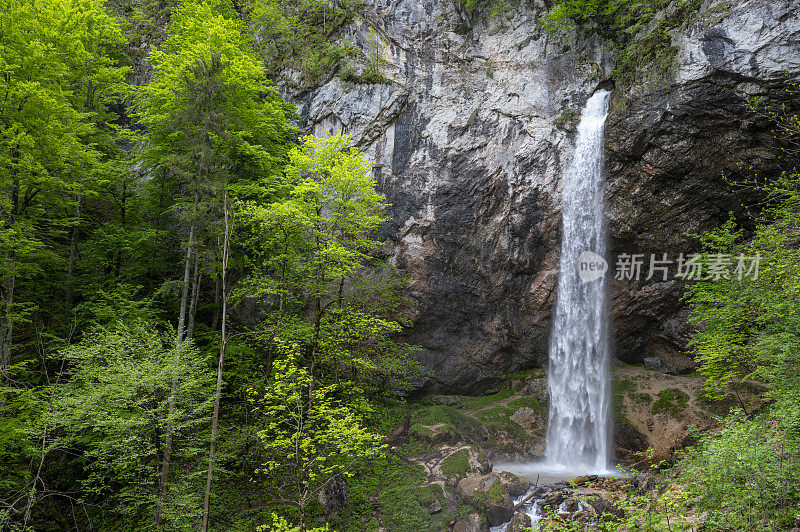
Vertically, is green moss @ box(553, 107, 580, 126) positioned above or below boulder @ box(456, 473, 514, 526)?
above

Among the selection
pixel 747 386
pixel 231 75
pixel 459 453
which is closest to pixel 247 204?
pixel 231 75

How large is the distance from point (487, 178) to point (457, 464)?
11.3 meters

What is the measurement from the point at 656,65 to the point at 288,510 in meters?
18.8

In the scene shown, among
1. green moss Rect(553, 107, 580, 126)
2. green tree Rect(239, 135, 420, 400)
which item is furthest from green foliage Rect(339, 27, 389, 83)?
green moss Rect(553, 107, 580, 126)

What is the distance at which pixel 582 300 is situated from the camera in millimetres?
17828

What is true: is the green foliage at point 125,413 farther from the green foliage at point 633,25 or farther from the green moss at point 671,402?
the green foliage at point 633,25

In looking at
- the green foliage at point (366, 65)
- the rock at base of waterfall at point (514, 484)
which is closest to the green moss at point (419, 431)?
the rock at base of waterfall at point (514, 484)

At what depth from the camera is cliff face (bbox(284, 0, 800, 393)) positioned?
17.5 m

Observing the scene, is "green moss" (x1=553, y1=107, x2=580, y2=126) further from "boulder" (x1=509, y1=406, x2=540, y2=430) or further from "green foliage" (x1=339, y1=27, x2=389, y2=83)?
"boulder" (x1=509, y1=406, x2=540, y2=430)

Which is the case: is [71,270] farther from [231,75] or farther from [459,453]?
[459,453]

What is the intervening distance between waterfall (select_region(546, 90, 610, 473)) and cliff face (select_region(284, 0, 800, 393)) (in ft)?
1.55

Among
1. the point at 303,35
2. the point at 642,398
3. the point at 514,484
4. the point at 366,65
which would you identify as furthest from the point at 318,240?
the point at 642,398

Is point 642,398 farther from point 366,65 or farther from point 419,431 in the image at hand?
point 366,65

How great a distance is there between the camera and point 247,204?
37.7 ft
